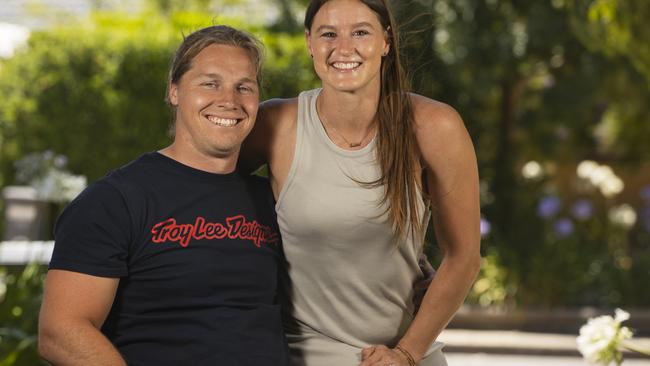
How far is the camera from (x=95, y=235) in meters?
2.78

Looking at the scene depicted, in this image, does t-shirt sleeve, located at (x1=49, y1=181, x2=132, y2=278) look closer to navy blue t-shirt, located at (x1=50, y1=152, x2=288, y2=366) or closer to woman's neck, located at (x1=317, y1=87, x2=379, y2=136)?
navy blue t-shirt, located at (x1=50, y1=152, x2=288, y2=366)

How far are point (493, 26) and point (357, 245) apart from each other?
10460mm

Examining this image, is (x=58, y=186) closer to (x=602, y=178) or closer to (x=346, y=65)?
(x=346, y=65)

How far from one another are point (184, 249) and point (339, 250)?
44 cm

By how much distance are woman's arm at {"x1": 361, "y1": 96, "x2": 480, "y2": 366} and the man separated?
42 centimetres

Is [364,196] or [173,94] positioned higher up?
[173,94]

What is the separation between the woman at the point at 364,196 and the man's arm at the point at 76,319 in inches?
23.2

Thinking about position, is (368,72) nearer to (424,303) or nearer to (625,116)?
(424,303)

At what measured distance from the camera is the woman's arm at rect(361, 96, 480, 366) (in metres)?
3.13

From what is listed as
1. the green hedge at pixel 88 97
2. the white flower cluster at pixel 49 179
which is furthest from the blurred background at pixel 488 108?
the white flower cluster at pixel 49 179

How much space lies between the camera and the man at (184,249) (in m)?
2.77

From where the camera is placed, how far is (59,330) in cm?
275

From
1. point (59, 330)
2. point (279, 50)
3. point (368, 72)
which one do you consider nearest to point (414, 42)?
point (368, 72)

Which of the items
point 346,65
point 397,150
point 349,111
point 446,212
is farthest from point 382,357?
point 346,65
